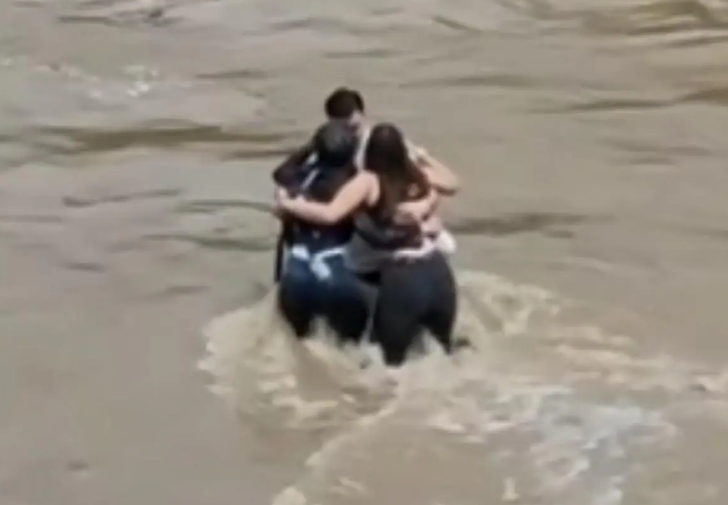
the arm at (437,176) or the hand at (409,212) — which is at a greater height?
the arm at (437,176)

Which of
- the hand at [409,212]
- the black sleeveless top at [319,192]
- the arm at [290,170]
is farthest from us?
the arm at [290,170]

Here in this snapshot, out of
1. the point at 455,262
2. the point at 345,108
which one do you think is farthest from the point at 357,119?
the point at 455,262

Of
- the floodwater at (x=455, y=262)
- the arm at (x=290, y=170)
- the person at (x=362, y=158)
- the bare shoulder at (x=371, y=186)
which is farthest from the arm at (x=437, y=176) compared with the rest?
the floodwater at (x=455, y=262)

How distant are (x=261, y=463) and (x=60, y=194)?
9.67ft

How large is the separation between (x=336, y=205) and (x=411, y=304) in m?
0.43

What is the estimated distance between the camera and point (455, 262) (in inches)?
286

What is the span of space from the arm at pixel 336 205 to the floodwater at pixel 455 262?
0.54 meters

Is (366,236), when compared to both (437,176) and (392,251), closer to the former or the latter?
(392,251)

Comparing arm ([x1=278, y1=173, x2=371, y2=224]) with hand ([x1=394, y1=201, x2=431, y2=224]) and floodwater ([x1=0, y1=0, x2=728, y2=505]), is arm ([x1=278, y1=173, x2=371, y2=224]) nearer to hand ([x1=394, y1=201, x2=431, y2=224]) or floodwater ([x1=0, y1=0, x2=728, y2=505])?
hand ([x1=394, y1=201, x2=431, y2=224])

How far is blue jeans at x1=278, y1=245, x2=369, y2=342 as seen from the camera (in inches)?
243

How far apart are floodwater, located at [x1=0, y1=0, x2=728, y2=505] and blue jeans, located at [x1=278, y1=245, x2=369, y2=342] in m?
0.13

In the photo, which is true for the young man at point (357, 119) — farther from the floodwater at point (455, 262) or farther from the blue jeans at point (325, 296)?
the floodwater at point (455, 262)

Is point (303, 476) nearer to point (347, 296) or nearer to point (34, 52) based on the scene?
point (347, 296)

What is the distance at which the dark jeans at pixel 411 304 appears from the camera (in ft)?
19.8
